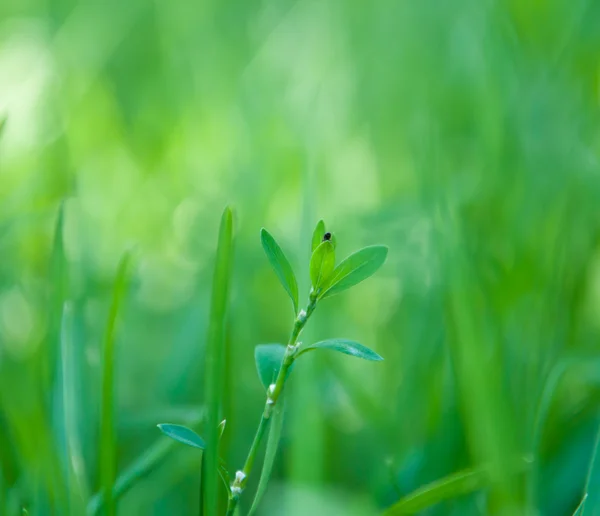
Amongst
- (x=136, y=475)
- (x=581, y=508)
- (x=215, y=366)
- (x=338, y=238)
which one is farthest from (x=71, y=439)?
(x=338, y=238)

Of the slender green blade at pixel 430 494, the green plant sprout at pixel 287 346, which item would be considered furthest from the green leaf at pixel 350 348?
the slender green blade at pixel 430 494

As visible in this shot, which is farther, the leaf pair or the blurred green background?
the blurred green background

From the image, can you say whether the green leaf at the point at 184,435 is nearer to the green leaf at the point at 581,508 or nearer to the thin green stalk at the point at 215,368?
the thin green stalk at the point at 215,368

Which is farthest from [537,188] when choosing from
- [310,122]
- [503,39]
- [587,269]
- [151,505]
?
[151,505]

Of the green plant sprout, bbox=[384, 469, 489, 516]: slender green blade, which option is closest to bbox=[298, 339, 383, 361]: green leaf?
the green plant sprout

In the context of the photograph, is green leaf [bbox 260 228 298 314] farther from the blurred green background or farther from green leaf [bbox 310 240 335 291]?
the blurred green background

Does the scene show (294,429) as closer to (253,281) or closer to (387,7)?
(253,281)

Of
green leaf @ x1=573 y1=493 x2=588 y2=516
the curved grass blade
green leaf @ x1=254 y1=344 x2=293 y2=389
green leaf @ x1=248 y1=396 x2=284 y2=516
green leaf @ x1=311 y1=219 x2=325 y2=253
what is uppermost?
green leaf @ x1=311 y1=219 x2=325 y2=253
